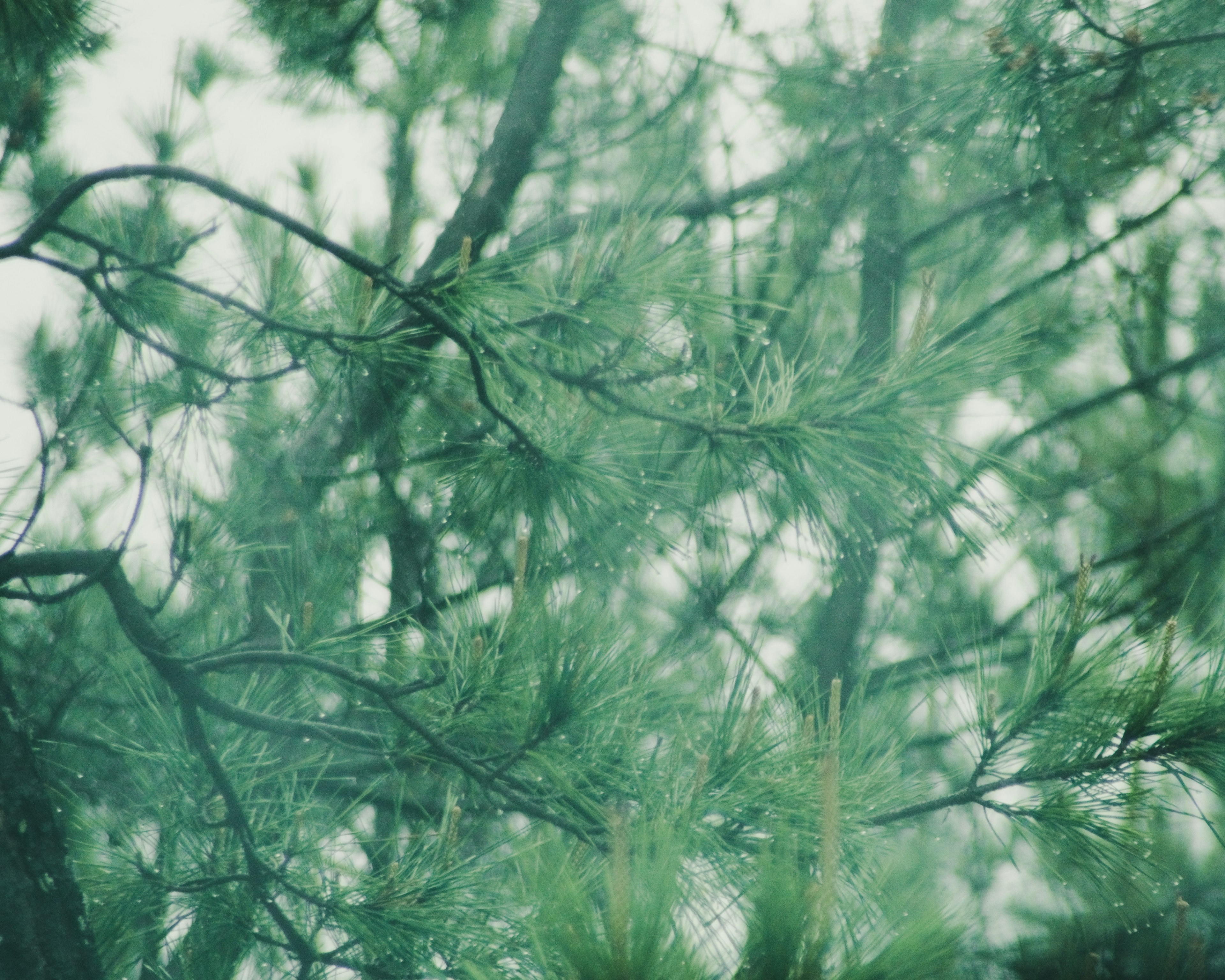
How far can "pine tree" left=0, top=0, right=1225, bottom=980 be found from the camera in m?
0.71

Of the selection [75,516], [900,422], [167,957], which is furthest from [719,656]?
[75,516]

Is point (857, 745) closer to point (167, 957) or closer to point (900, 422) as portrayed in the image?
point (900, 422)

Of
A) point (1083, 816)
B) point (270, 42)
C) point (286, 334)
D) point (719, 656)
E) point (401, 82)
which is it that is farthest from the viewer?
point (401, 82)

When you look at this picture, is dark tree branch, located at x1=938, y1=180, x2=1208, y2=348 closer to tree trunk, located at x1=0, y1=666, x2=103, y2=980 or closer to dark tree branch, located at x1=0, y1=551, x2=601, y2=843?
dark tree branch, located at x1=0, y1=551, x2=601, y2=843

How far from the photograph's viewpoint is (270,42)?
54.1 inches

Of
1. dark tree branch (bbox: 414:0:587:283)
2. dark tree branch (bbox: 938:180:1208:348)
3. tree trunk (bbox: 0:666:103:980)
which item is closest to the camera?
tree trunk (bbox: 0:666:103:980)

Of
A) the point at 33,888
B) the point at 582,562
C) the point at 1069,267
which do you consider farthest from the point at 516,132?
the point at 33,888

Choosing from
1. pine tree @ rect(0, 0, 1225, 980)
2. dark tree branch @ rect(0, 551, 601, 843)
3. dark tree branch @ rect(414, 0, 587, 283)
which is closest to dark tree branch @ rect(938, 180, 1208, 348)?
pine tree @ rect(0, 0, 1225, 980)

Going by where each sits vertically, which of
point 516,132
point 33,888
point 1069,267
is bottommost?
point 33,888

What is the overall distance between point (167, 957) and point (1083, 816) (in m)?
0.84

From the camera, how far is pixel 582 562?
4.03 feet

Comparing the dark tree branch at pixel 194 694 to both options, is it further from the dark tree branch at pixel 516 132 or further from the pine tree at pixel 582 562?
the dark tree branch at pixel 516 132

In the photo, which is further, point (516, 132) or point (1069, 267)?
point (1069, 267)

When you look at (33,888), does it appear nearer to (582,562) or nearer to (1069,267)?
(582,562)
